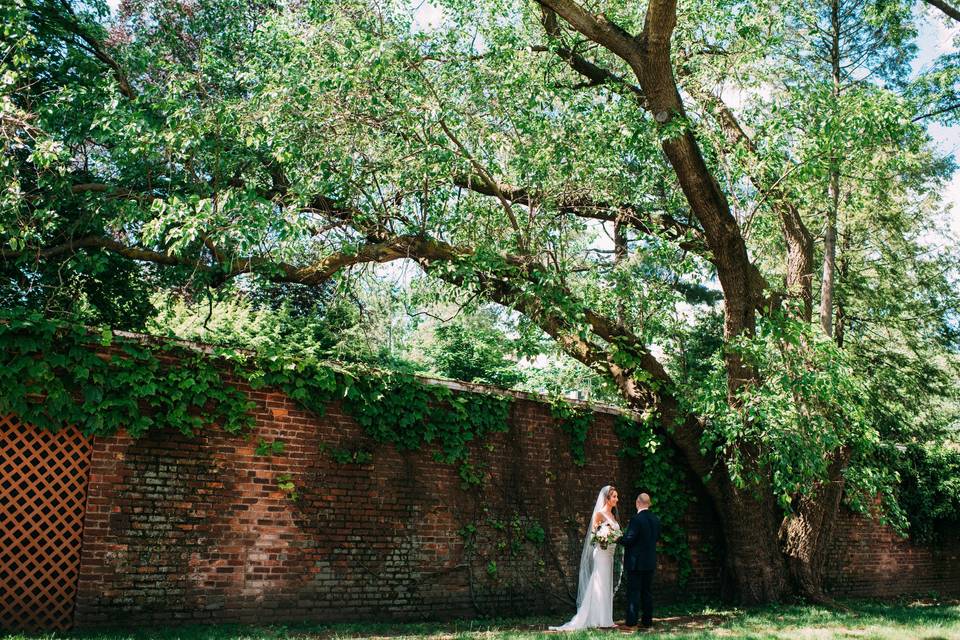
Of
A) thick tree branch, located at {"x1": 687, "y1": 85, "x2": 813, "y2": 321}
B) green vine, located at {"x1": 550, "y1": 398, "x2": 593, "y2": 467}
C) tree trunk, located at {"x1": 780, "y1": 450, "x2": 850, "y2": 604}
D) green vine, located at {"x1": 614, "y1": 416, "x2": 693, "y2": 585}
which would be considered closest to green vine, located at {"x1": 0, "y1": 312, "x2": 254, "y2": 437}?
→ green vine, located at {"x1": 550, "y1": 398, "x2": 593, "y2": 467}

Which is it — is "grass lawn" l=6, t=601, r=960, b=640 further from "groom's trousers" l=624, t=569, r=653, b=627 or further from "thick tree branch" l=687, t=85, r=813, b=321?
"thick tree branch" l=687, t=85, r=813, b=321

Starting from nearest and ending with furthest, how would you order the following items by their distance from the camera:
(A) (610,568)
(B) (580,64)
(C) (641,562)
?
(C) (641,562) → (A) (610,568) → (B) (580,64)

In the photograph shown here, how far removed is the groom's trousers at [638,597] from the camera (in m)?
9.55

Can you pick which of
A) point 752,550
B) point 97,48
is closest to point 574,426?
point 752,550

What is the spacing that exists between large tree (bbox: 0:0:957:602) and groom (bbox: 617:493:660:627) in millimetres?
1672

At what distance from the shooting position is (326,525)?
9.02m

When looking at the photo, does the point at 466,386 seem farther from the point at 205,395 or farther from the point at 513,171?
the point at 205,395

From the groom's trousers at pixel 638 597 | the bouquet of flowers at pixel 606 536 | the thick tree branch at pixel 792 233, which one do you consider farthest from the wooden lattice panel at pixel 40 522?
the thick tree branch at pixel 792 233

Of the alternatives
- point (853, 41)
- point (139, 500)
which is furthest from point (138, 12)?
point (853, 41)

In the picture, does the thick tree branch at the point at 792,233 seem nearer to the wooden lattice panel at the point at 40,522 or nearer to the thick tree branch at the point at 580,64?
the thick tree branch at the point at 580,64

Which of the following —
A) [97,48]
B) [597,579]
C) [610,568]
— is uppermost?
[97,48]

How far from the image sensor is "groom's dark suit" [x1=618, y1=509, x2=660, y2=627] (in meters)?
9.60

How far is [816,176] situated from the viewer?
9672 millimetres

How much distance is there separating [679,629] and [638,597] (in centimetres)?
59
